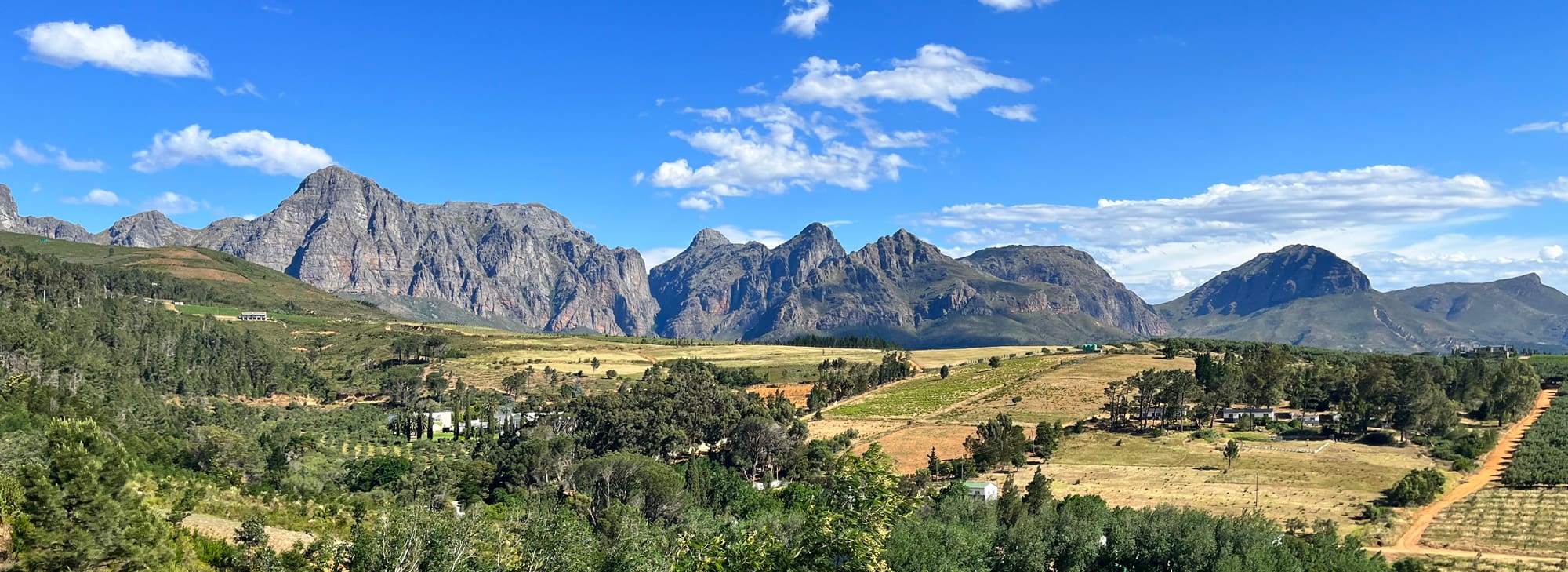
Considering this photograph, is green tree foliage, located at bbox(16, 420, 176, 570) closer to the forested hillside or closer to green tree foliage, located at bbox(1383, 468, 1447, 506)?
the forested hillside

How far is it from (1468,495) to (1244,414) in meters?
40.4

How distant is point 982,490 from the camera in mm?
69312

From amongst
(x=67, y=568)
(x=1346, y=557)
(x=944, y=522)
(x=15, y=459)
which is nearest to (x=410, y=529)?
(x=67, y=568)

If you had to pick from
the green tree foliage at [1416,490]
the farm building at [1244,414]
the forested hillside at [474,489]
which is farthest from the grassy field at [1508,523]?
the farm building at [1244,414]

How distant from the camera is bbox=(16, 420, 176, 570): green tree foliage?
24.8m

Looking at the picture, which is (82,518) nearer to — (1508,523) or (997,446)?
(997,446)

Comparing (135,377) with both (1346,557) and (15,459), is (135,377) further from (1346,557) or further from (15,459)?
(1346,557)

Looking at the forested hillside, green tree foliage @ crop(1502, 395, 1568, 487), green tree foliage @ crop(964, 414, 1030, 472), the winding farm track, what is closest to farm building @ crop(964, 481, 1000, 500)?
→ the forested hillside

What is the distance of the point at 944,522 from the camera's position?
48.2m

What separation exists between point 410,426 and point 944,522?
80.3 meters

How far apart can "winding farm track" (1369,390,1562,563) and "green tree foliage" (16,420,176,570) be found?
58612 millimetres

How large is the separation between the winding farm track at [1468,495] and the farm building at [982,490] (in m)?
25.5

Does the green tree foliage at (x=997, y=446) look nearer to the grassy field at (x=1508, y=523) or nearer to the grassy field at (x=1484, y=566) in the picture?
the grassy field at (x=1508, y=523)

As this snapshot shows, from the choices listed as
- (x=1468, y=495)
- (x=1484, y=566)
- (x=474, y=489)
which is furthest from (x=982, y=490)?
(x=474, y=489)
